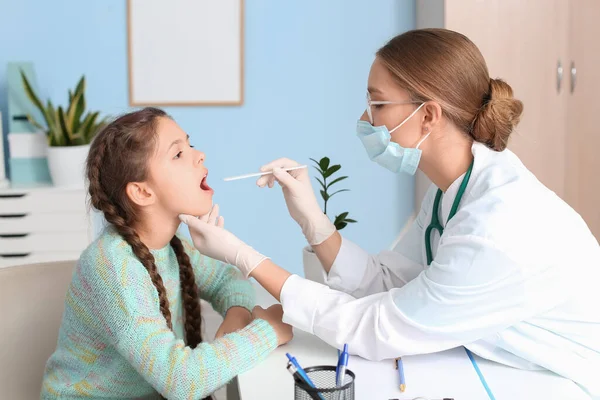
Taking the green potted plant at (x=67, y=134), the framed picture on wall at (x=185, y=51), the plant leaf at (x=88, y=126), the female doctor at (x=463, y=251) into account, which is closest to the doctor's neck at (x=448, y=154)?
the female doctor at (x=463, y=251)

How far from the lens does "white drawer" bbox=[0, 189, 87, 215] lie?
3.08m

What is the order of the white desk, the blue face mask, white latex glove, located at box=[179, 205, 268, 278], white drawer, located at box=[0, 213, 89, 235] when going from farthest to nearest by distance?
white drawer, located at box=[0, 213, 89, 235]
the blue face mask
white latex glove, located at box=[179, 205, 268, 278]
the white desk

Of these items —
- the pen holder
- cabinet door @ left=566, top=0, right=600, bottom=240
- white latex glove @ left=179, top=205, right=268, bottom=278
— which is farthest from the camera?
cabinet door @ left=566, top=0, right=600, bottom=240

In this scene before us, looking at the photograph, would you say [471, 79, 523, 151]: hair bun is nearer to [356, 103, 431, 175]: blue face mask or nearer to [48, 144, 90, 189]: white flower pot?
[356, 103, 431, 175]: blue face mask

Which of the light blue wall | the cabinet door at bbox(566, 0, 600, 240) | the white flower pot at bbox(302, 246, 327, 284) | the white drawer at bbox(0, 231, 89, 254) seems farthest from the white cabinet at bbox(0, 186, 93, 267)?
the cabinet door at bbox(566, 0, 600, 240)

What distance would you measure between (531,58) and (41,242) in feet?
6.93

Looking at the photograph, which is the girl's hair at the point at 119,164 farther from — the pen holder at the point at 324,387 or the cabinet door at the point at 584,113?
the cabinet door at the point at 584,113

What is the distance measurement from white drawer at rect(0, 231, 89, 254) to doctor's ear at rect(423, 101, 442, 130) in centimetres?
189

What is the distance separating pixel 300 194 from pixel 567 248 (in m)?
0.63

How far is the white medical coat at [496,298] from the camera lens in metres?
1.34

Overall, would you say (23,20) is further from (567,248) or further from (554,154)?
(567,248)

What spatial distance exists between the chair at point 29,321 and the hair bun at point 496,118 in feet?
2.91

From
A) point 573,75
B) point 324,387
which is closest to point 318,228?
point 324,387

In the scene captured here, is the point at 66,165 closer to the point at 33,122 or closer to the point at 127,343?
the point at 33,122
